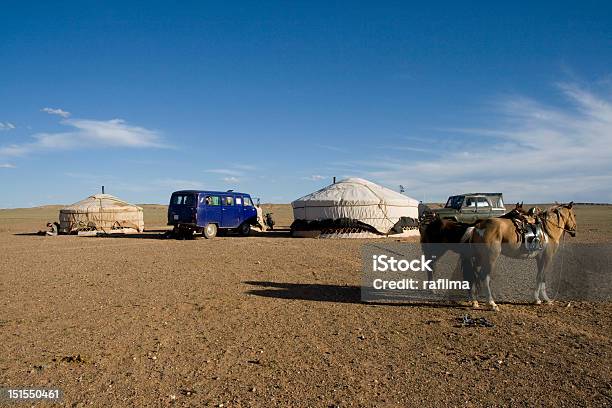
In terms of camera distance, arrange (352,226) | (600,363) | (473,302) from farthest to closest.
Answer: (352,226)
(473,302)
(600,363)

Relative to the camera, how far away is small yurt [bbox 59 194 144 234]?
26.8 meters

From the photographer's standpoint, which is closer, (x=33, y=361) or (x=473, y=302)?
(x=33, y=361)

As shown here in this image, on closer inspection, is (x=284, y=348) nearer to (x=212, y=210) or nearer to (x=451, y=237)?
(x=451, y=237)

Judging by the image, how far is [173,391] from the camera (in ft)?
14.9

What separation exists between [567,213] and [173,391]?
7.12m

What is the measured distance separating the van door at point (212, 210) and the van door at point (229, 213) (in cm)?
28

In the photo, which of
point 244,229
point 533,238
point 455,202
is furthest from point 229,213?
point 533,238

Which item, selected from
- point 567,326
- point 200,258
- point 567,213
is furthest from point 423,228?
point 200,258

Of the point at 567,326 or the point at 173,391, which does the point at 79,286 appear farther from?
the point at 567,326

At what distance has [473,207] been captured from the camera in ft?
64.6

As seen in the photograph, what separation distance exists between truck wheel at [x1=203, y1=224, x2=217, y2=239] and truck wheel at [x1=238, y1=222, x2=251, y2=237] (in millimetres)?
1912

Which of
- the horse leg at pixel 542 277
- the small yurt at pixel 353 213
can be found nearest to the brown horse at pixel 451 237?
the horse leg at pixel 542 277

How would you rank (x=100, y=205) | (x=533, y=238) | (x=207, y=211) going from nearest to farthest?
1. (x=533, y=238)
2. (x=207, y=211)
3. (x=100, y=205)

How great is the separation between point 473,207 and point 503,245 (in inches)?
495
